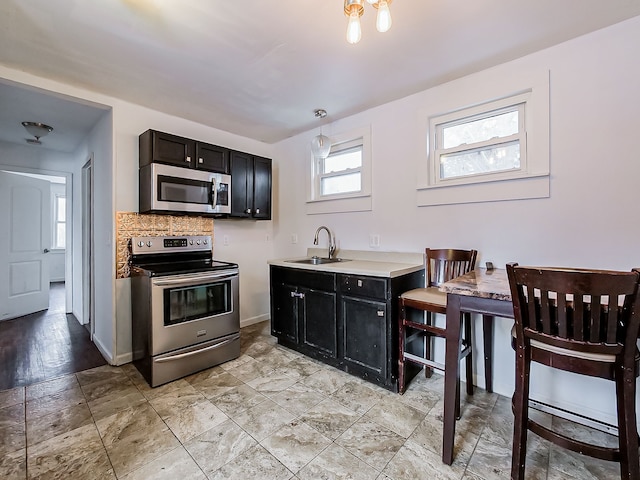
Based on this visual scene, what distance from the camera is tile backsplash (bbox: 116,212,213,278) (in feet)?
8.39

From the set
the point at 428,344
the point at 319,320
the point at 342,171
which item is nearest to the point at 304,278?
the point at 319,320

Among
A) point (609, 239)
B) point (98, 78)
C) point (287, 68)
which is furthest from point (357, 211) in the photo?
point (98, 78)

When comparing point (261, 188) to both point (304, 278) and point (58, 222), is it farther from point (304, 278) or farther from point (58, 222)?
point (58, 222)

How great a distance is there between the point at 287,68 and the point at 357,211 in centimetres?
142

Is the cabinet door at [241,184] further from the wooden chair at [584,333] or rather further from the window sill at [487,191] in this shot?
the wooden chair at [584,333]

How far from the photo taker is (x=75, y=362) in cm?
Answer: 262

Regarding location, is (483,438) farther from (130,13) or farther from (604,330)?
(130,13)

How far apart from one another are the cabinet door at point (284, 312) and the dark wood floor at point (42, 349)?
1.59 meters

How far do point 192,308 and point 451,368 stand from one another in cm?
197

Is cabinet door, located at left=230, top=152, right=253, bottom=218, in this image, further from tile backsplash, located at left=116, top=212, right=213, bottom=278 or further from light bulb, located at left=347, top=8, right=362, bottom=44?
light bulb, located at left=347, top=8, right=362, bottom=44

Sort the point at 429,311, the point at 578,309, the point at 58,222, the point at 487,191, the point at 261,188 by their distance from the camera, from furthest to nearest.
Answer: the point at 58,222 → the point at 261,188 → the point at 487,191 → the point at 429,311 → the point at 578,309

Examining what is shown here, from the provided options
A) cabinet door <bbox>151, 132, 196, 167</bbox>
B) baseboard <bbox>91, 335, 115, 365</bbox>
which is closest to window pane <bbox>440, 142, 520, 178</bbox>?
cabinet door <bbox>151, 132, 196, 167</bbox>

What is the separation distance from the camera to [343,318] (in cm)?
231

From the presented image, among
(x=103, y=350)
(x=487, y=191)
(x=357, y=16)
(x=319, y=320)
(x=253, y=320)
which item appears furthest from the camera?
(x=253, y=320)
